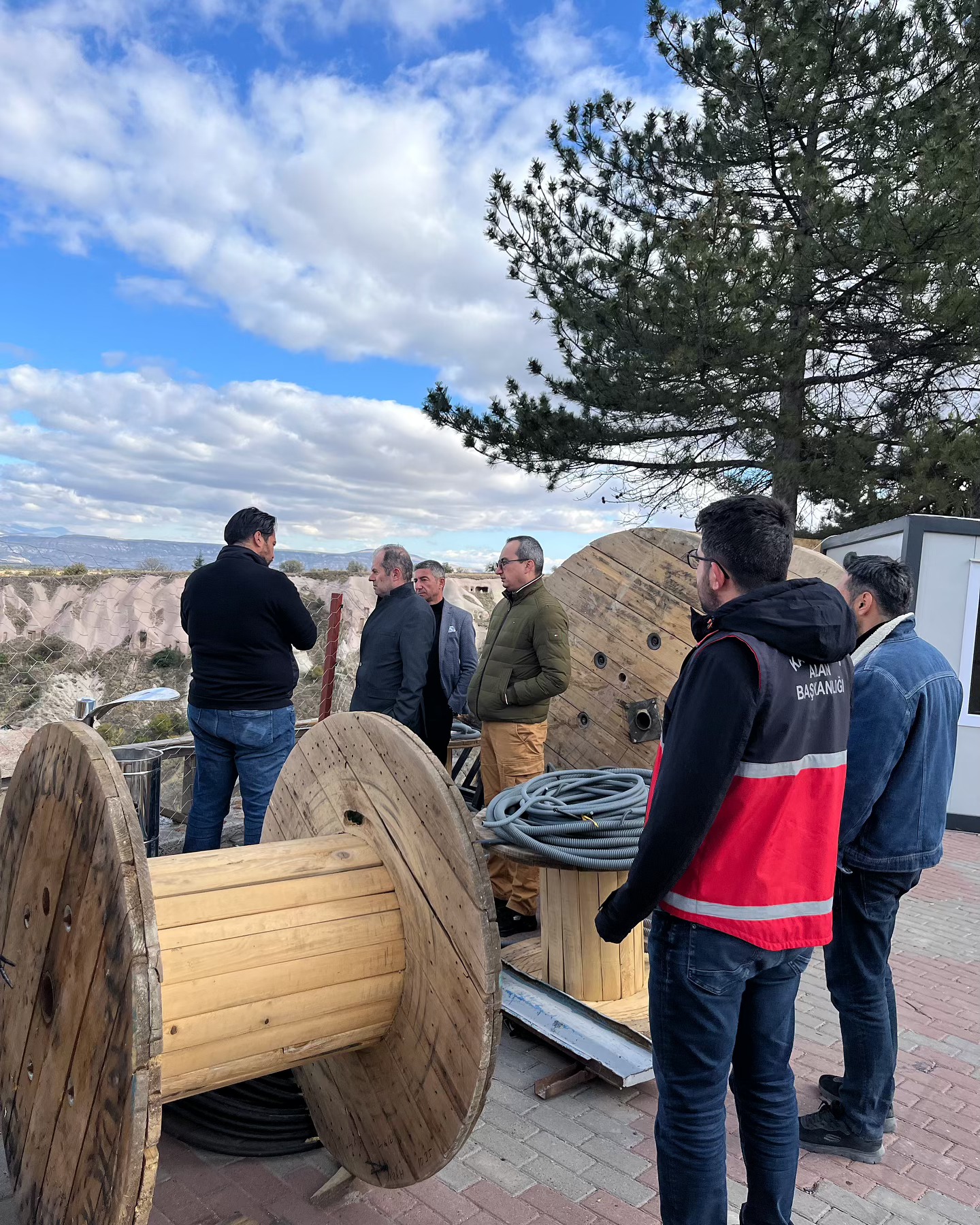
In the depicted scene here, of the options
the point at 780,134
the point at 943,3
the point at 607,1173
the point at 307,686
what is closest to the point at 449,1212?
the point at 607,1173

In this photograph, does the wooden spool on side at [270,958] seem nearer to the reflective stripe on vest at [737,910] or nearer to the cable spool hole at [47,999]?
the cable spool hole at [47,999]

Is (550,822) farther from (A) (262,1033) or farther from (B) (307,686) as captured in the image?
(B) (307,686)

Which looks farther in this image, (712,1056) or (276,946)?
(276,946)

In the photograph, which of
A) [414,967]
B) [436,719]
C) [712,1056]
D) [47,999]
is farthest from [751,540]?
[436,719]

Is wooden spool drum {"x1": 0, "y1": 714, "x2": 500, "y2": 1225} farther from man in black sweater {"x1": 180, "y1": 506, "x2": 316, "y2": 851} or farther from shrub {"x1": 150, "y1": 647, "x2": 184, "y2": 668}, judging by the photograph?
shrub {"x1": 150, "y1": 647, "x2": 184, "y2": 668}

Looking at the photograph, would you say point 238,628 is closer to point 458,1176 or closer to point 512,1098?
point 512,1098

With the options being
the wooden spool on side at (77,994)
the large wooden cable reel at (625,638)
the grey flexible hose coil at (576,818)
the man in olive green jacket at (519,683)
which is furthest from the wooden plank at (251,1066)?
the large wooden cable reel at (625,638)

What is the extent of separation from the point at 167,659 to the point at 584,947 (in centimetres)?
3329

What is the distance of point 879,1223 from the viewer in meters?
2.59

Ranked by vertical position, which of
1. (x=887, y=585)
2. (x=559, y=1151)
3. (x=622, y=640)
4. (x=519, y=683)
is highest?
(x=887, y=585)

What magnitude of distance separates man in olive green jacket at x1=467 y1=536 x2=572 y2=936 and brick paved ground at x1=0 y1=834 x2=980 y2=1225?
1291 millimetres

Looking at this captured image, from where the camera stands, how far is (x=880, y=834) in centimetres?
285

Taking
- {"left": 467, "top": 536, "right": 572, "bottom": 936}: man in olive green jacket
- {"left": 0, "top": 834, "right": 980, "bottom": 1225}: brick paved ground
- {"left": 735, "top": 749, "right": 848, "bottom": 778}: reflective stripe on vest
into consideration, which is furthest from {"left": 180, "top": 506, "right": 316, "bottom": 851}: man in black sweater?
{"left": 735, "top": 749, "right": 848, "bottom": 778}: reflective stripe on vest

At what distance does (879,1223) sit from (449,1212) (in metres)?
1.24
